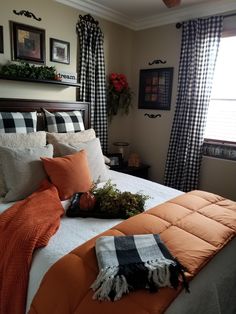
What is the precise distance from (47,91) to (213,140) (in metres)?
2.02

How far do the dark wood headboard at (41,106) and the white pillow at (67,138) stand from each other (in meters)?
0.33

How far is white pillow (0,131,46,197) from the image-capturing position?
76.2 inches

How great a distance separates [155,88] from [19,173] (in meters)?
2.30

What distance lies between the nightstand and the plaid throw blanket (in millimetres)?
2110

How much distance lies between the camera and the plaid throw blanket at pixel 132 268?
3.18ft

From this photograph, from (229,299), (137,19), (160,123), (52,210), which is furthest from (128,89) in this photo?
(229,299)

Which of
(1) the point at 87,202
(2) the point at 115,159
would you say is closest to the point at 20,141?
(1) the point at 87,202

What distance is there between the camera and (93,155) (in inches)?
91.4

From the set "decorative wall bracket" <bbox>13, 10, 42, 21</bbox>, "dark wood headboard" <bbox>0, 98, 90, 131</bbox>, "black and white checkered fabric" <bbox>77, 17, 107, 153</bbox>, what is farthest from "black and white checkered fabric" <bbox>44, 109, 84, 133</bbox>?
"decorative wall bracket" <bbox>13, 10, 42, 21</bbox>

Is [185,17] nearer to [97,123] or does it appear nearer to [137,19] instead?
[137,19]

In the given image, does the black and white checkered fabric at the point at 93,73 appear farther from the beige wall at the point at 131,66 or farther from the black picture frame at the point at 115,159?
the black picture frame at the point at 115,159

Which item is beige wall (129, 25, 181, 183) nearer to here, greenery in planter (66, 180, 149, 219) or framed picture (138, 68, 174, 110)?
framed picture (138, 68, 174, 110)

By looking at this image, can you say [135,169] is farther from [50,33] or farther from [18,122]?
[50,33]

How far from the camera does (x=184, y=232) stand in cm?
142
